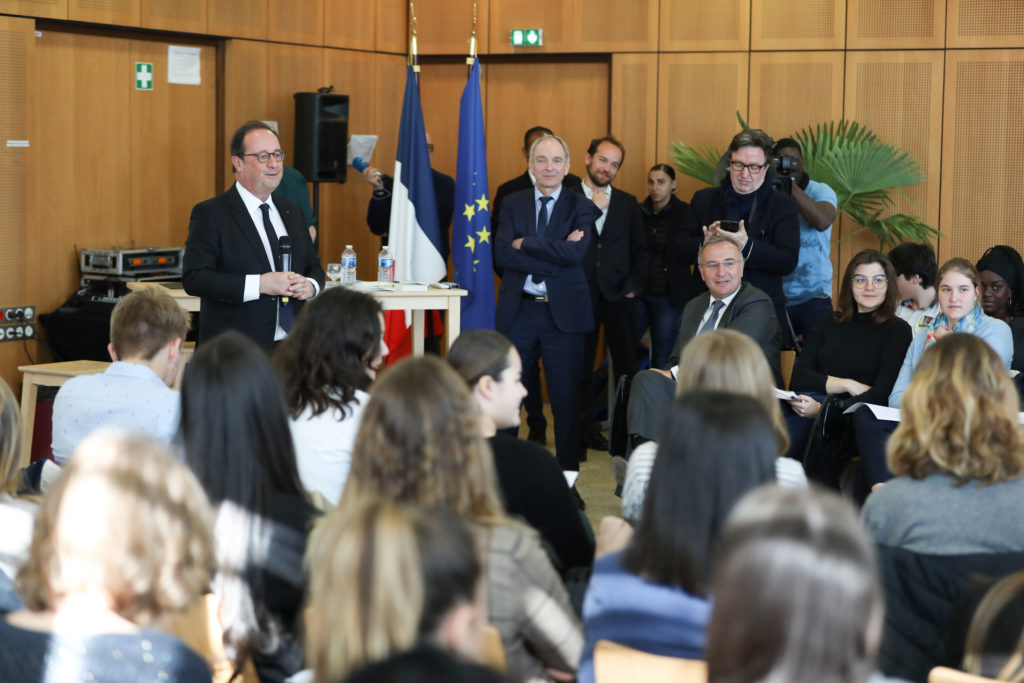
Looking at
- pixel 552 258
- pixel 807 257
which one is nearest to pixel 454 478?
pixel 552 258

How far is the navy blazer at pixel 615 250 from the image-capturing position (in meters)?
6.27

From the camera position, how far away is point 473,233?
6.12 meters

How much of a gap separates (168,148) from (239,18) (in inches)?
37.2

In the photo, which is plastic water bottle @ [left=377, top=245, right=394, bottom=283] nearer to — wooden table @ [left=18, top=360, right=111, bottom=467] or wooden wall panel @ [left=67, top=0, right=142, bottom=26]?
wooden table @ [left=18, top=360, right=111, bottom=467]

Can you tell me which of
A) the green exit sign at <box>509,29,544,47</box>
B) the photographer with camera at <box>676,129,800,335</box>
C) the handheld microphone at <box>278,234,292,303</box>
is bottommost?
the handheld microphone at <box>278,234,292,303</box>

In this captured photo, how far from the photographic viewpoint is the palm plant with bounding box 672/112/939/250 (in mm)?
6828

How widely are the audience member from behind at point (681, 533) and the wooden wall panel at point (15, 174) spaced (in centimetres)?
492

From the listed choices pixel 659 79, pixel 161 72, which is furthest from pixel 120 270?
pixel 659 79

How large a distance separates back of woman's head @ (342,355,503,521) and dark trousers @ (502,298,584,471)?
126 inches

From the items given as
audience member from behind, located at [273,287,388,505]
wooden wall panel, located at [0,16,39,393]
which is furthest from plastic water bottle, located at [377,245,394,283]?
audience member from behind, located at [273,287,388,505]

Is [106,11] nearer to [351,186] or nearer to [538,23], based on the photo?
[351,186]

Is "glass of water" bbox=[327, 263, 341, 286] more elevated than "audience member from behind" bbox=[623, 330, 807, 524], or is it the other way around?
"glass of water" bbox=[327, 263, 341, 286]

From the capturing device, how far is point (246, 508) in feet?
7.03

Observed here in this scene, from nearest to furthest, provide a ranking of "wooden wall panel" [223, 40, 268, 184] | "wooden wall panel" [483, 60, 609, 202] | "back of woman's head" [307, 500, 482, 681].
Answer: "back of woman's head" [307, 500, 482, 681] < "wooden wall panel" [223, 40, 268, 184] < "wooden wall panel" [483, 60, 609, 202]
